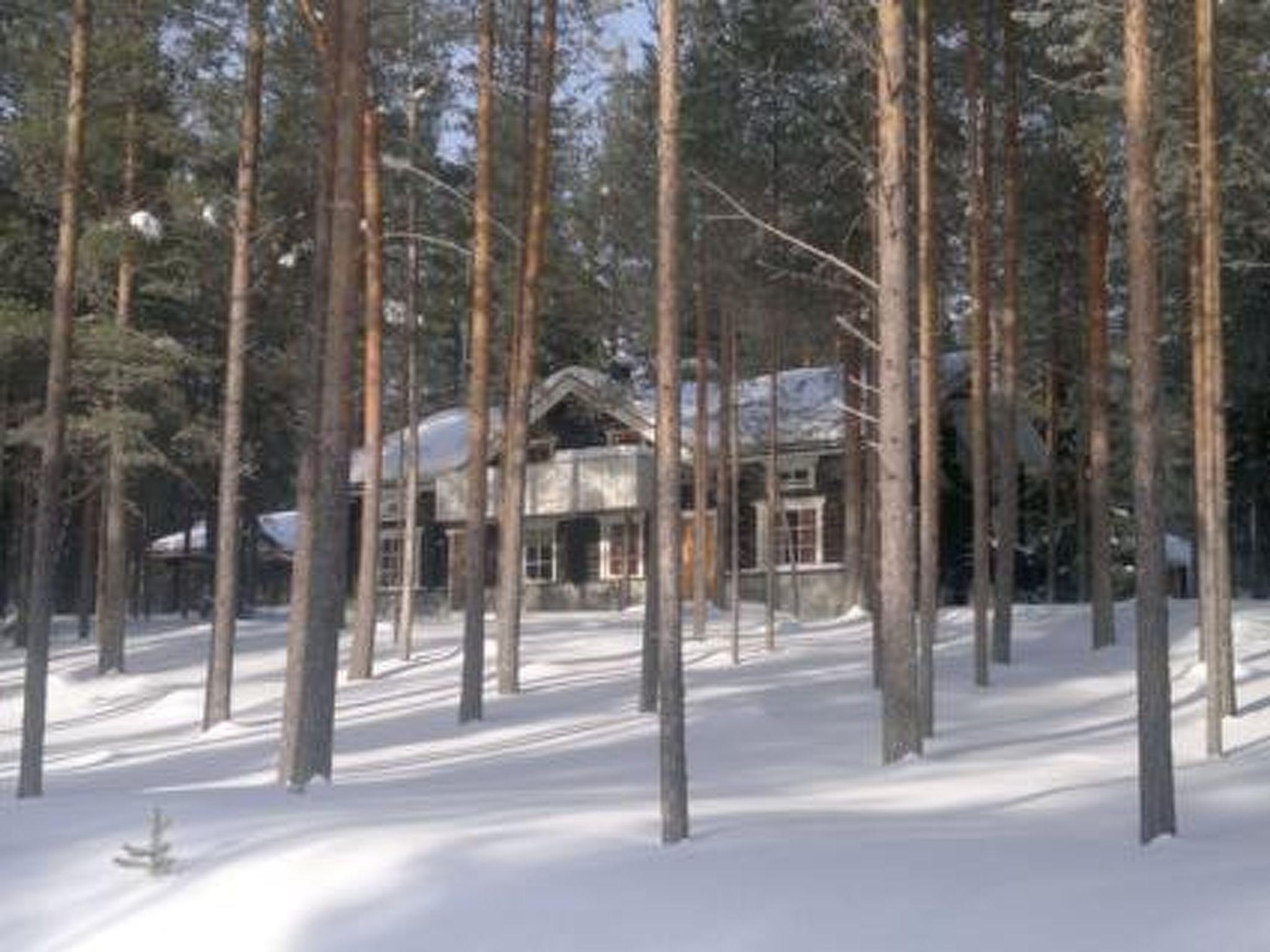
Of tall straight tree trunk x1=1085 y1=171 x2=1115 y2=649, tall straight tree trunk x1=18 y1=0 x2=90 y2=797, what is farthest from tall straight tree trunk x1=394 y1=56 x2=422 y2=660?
tall straight tree trunk x1=1085 y1=171 x2=1115 y2=649

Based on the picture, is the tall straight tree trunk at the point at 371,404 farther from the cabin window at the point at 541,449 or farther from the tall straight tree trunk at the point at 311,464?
the cabin window at the point at 541,449

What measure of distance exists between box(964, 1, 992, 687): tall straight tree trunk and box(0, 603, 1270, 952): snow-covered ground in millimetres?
1303

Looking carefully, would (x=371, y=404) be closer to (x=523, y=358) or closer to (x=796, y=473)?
(x=523, y=358)

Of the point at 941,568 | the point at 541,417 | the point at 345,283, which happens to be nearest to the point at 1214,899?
the point at 345,283

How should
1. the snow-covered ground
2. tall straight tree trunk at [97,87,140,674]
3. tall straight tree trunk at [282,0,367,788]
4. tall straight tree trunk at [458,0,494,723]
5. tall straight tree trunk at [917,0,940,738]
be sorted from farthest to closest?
tall straight tree trunk at [97,87,140,674], tall straight tree trunk at [458,0,494,723], tall straight tree trunk at [917,0,940,738], tall straight tree trunk at [282,0,367,788], the snow-covered ground

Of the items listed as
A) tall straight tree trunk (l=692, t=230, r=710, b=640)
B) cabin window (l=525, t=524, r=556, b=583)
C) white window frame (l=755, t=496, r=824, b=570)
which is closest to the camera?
tall straight tree trunk (l=692, t=230, r=710, b=640)

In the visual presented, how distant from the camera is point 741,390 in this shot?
1583 inches

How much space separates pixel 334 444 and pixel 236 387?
7.56 metres

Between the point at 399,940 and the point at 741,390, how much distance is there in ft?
105

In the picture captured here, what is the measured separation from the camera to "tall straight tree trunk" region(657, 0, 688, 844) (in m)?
12.1

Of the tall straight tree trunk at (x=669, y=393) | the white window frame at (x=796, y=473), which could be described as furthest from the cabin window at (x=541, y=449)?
the tall straight tree trunk at (x=669, y=393)

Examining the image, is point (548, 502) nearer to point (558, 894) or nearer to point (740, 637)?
point (740, 637)

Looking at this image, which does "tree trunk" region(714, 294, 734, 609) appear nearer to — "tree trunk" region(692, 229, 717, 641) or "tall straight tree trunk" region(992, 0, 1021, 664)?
"tree trunk" region(692, 229, 717, 641)

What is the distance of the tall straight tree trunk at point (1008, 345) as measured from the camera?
26047 millimetres
